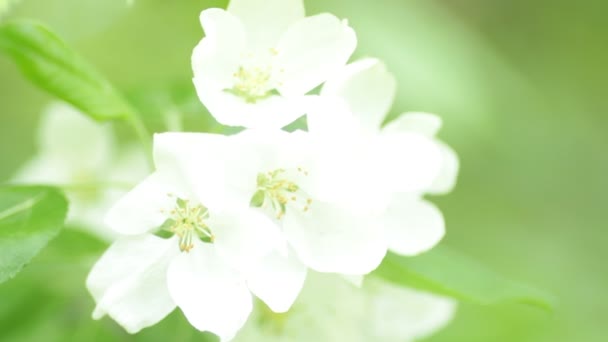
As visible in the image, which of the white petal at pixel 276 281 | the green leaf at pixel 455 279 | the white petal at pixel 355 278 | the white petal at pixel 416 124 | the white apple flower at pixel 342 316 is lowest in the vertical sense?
the white apple flower at pixel 342 316

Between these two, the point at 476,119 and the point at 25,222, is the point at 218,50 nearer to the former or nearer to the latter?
the point at 25,222

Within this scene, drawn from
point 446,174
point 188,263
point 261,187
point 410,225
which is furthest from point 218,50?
point 446,174

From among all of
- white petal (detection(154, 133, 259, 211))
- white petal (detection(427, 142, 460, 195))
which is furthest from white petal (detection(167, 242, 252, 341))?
white petal (detection(427, 142, 460, 195))

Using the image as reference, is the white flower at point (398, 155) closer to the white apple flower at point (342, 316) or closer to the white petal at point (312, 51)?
the white petal at point (312, 51)

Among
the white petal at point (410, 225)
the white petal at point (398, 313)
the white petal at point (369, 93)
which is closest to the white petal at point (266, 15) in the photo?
the white petal at point (369, 93)

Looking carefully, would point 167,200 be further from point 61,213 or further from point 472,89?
point 472,89
